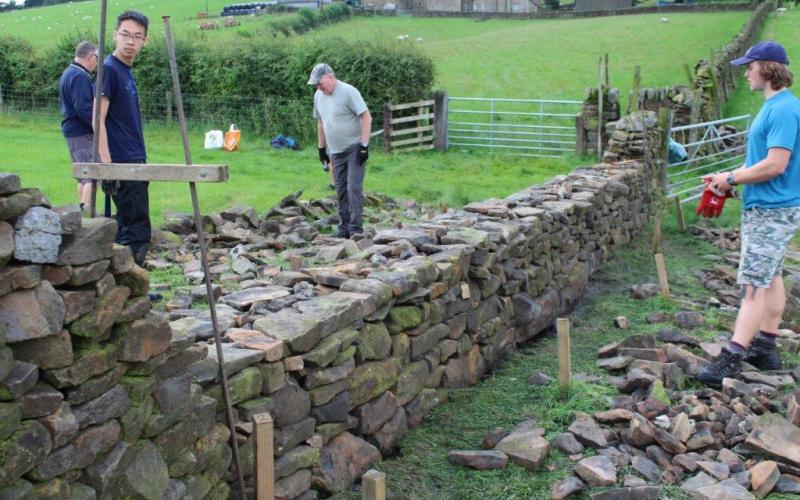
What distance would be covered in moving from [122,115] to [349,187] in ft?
11.0

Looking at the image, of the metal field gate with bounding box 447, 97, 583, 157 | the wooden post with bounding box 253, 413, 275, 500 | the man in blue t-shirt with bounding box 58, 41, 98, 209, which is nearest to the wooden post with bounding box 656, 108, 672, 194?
the metal field gate with bounding box 447, 97, 583, 157

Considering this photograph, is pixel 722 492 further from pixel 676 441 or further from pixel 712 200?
pixel 712 200

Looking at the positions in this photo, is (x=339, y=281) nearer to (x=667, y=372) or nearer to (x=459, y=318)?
(x=459, y=318)

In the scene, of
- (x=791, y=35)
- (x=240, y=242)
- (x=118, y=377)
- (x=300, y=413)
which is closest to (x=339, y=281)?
(x=300, y=413)

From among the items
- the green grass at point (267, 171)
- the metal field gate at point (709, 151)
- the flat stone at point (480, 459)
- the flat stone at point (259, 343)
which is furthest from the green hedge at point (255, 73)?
the flat stone at point (259, 343)

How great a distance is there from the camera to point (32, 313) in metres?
2.84

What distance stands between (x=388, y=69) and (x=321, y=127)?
11.8 meters

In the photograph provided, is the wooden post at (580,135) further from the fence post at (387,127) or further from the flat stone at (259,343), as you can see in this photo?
the flat stone at (259,343)

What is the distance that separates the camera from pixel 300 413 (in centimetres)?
432

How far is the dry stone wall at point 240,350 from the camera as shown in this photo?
9.38 ft

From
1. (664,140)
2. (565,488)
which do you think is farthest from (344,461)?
(664,140)

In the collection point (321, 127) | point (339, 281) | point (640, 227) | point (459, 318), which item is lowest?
point (640, 227)

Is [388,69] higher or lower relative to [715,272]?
higher

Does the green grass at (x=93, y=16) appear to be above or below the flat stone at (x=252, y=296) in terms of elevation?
above
